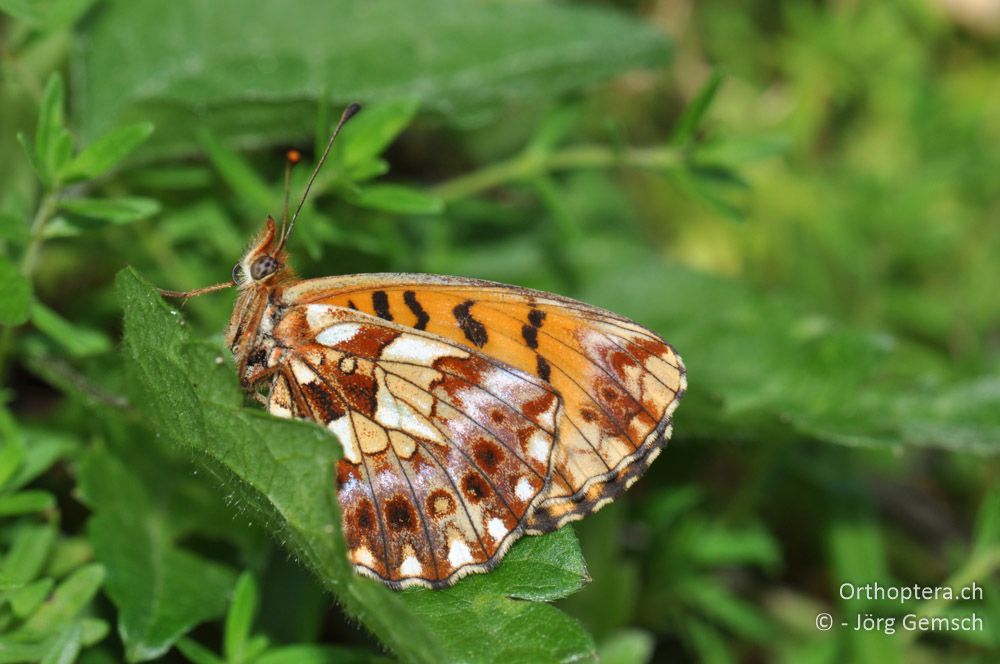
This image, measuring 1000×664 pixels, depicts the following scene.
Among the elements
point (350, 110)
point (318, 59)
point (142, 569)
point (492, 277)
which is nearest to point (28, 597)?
point (142, 569)

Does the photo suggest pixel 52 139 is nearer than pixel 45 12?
Yes

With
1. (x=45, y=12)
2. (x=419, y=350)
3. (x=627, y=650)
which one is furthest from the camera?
(x=627, y=650)

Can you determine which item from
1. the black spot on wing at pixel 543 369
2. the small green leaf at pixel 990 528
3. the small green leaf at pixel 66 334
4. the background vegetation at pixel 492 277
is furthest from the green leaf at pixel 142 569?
the small green leaf at pixel 990 528

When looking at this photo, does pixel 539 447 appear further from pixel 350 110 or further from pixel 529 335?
pixel 350 110

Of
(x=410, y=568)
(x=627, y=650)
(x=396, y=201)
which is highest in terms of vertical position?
(x=396, y=201)

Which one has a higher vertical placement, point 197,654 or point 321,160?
point 321,160

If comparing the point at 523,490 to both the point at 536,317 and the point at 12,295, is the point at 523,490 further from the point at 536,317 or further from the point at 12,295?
the point at 12,295

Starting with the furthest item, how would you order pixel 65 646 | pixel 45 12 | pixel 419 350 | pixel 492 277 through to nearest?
pixel 492 277 → pixel 45 12 → pixel 419 350 → pixel 65 646

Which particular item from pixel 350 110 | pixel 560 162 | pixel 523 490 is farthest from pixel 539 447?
pixel 560 162

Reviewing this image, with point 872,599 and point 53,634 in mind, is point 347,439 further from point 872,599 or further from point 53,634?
point 872,599
